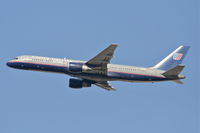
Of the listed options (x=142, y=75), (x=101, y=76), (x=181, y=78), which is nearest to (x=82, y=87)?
(x=101, y=76)

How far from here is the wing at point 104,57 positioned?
3511 inches

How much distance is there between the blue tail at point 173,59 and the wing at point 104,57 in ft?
39.0

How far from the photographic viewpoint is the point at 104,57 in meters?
91.4

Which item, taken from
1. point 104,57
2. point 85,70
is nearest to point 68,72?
point 85,70

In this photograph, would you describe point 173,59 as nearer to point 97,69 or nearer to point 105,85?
point 105,85

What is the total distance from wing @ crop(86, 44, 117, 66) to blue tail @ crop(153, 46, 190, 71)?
1188 centimetres

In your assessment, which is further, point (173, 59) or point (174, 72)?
point (173, 59)

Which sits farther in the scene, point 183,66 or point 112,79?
point 112,79

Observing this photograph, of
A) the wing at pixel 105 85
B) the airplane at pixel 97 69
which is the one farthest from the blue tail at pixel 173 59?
the wing at pixel 105 85

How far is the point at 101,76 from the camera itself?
94188 millimetres

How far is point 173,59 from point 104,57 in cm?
1694

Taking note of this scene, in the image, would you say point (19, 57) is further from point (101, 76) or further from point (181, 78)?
point (181, 78)

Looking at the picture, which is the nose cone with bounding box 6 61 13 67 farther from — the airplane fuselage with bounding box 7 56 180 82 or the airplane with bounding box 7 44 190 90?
the airplane fuselage with bounding box 7 56 180 82

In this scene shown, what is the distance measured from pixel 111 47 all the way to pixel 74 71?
935 cm
